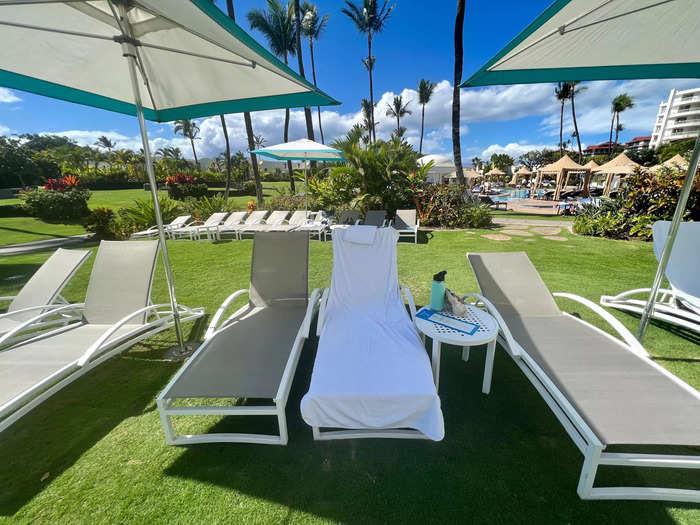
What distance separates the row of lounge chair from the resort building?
8358 centimetres

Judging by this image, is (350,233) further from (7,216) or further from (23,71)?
(7,216)

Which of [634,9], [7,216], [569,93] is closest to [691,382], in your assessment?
[634,9]

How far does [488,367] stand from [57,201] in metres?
18.0

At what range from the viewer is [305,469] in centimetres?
194

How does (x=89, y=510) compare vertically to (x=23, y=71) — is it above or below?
below

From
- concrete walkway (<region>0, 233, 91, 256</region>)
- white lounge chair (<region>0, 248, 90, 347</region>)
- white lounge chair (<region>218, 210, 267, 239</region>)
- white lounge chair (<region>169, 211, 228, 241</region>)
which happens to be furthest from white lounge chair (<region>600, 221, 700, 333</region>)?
concrete walkway (<region>0, 233, 91, 256</region>)

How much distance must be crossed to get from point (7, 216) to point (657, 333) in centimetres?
2539

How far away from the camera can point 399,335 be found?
2.59 metres

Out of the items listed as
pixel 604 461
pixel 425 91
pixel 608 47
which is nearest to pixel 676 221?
pixel 608 47

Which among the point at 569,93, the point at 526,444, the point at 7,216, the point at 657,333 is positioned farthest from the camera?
the point at 569,93

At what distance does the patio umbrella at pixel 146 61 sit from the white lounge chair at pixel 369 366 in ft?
6.16

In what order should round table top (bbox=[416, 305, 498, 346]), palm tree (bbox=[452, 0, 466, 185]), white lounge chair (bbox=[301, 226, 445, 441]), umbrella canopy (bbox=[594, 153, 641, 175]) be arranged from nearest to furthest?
white lounge chair (bbox=[301, 226, 445, 441]) → round table top (bbox=[416, 305, 498, 346]) → palm tree (bbox=[452, 0, 466, 185]) → umbrella canopy (bbox=[594, 153, 641, 175])

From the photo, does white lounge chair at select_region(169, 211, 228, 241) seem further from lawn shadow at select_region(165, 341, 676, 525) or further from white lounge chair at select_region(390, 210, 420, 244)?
lawn shadow at select_region(165, 341, 676, 525)

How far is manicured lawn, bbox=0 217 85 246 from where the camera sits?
9.99 metres
